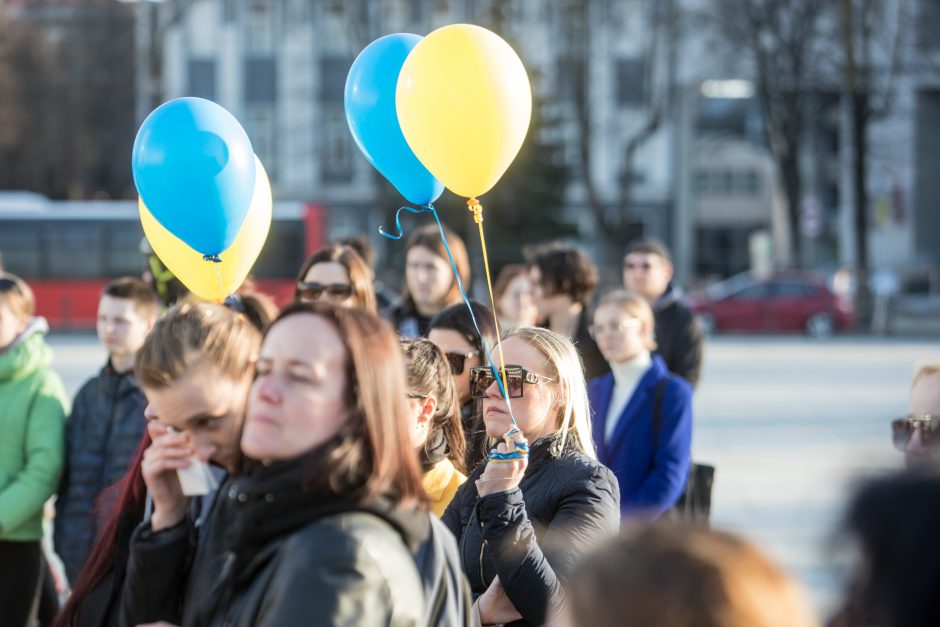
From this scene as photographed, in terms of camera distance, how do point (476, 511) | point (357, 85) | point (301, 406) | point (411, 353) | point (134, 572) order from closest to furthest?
point (301, 406), point (134, 572), point (476, 511), point (411, 353), point (357, 85)

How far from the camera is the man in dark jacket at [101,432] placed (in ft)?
15.9

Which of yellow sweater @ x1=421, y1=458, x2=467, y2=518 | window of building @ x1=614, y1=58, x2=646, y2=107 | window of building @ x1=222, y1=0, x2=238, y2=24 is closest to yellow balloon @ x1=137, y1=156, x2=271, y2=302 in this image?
yellow sweater @ x1=421, y1=458, x2=467, y2=518

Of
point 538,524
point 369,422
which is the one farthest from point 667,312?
point 369,422

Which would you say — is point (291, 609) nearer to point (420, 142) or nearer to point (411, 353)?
point (411, 353)

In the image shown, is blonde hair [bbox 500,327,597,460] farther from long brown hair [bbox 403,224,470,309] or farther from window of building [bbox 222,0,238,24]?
window of building [bbox 222,0,238,24]

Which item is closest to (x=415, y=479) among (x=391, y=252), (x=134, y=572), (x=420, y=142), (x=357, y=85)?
Answer: (x=134, y=572)

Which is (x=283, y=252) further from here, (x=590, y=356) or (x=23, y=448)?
(x=23, y=448)

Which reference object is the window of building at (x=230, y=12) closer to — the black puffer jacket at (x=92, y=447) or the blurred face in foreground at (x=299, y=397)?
the black puffer jacket at (x=92, y=447)

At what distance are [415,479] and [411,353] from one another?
149cm

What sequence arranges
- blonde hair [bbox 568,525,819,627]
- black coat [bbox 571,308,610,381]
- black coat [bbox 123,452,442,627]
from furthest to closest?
black coat [bbox 571,308,610,381] → black coat [bbox 123,452,442,627] → blonde hair [bbox 568,525,819,627]

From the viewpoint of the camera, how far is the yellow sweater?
380cm

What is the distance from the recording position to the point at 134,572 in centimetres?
254

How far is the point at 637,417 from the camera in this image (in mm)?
5281

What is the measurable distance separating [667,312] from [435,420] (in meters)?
3.33
